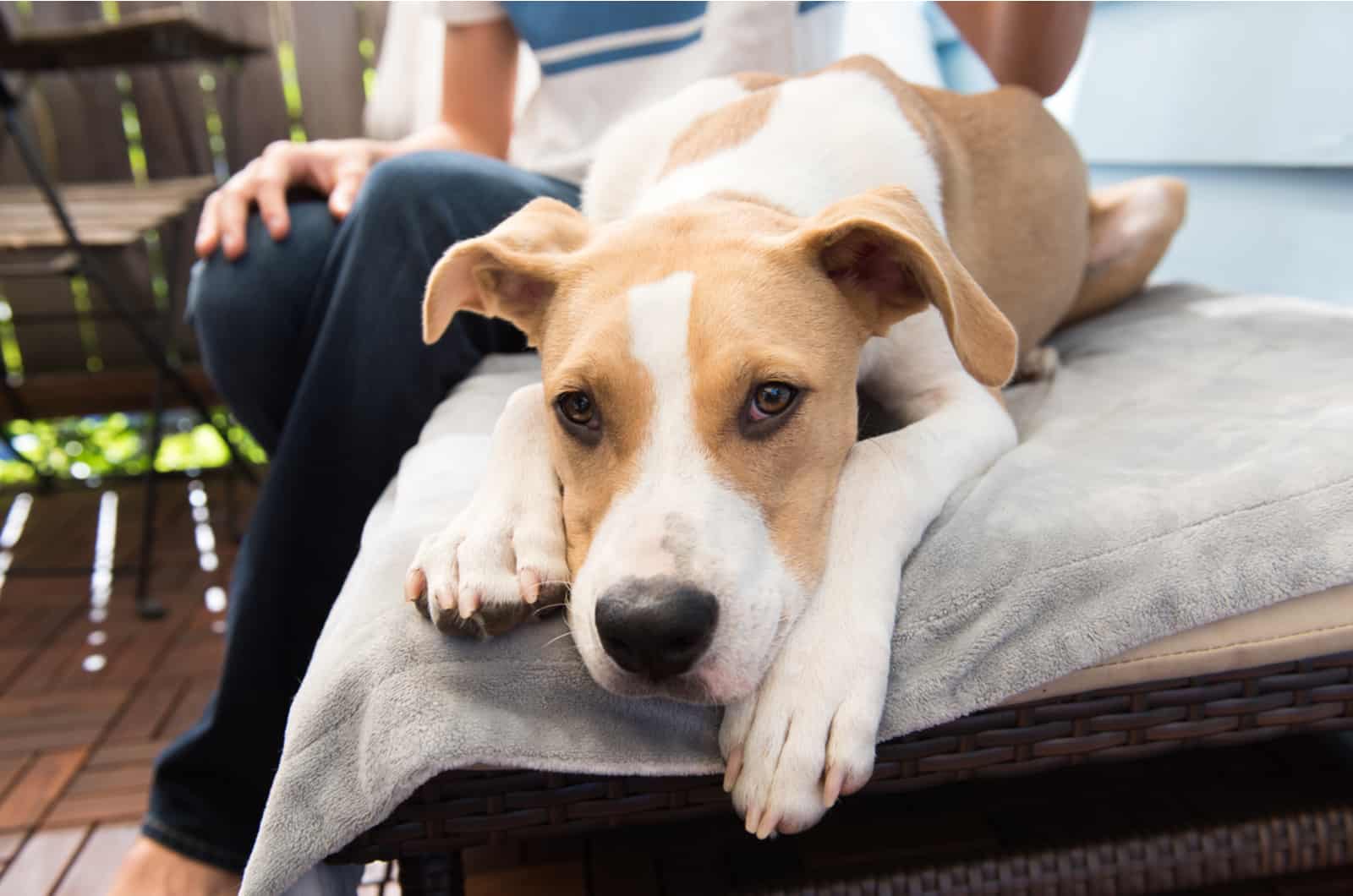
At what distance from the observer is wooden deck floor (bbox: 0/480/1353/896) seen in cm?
160

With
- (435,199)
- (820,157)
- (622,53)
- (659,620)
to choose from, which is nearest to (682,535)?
(659,620)

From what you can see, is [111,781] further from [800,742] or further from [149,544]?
[800,742]

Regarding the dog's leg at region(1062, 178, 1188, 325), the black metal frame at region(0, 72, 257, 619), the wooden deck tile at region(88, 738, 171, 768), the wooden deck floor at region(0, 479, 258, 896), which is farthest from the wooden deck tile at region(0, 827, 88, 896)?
the dog's leg at region(1062, 178, 1188, 325)

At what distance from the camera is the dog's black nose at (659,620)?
0.92 metres

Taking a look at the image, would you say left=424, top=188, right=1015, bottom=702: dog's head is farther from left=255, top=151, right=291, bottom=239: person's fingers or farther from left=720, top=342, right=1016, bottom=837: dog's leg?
left=255, top=151, right=291, bottom=239: person's fingers

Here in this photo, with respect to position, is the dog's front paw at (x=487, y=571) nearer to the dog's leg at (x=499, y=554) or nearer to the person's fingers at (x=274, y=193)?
the dog's leg at (x=499, y=554)

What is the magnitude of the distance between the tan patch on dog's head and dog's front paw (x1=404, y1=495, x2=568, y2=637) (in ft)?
2.43

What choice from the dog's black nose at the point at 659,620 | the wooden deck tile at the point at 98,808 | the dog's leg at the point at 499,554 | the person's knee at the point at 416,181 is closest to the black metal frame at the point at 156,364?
the wooden deck tile at the point at 98,808

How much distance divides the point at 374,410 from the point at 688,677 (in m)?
0.89

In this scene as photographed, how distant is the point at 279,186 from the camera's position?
1778 millimetres

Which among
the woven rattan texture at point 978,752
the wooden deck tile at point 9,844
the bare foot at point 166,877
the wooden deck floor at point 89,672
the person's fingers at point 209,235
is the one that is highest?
the person's fingers at point 209,235

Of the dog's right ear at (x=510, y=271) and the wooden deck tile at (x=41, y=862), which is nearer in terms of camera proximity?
the dog's right ear at (x=510, y=271)

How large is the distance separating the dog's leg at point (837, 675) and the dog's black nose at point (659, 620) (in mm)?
99

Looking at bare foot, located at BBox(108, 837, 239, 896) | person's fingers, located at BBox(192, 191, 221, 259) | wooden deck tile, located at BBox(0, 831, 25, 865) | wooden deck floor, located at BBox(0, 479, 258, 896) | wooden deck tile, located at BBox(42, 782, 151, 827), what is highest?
person's fingers, located at BBox(192, 191, 221, 259)
